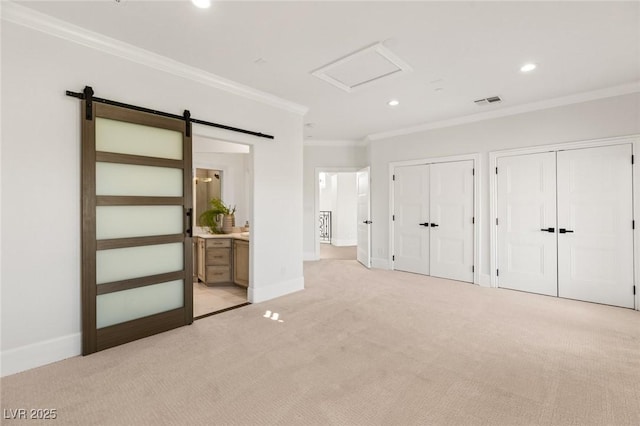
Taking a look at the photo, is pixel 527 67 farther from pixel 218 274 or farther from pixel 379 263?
pixel 218 274

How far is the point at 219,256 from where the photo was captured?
Answer: 5.03m

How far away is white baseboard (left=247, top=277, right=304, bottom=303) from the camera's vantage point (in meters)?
4.14

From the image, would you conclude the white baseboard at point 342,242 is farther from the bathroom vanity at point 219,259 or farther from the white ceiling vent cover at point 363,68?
the white ceiling vent cover at point 363,68

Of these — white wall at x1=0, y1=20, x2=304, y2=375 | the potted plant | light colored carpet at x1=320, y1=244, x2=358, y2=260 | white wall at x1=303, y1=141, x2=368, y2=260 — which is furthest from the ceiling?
light colored carpet at x1=320, y1=244, x2=358, y2=260

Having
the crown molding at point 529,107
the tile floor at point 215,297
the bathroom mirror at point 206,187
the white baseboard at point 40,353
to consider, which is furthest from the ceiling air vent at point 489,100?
the white baseboard at point 40,353

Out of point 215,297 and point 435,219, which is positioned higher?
point 435,219

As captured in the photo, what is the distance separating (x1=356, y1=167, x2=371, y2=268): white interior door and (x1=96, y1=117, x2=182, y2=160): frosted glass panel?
413cm

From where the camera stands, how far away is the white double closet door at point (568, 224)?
395 cm

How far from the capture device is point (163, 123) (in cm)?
318

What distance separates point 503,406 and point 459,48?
9.92 ft

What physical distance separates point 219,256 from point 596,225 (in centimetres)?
544

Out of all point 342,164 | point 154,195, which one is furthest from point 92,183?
point 342,164

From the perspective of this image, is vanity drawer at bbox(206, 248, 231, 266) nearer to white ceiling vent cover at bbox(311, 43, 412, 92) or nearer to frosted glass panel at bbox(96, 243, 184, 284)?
frosted glass panel at bbox(96, 243, 184, 284)

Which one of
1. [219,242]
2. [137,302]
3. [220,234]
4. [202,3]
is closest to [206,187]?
[220,234]
